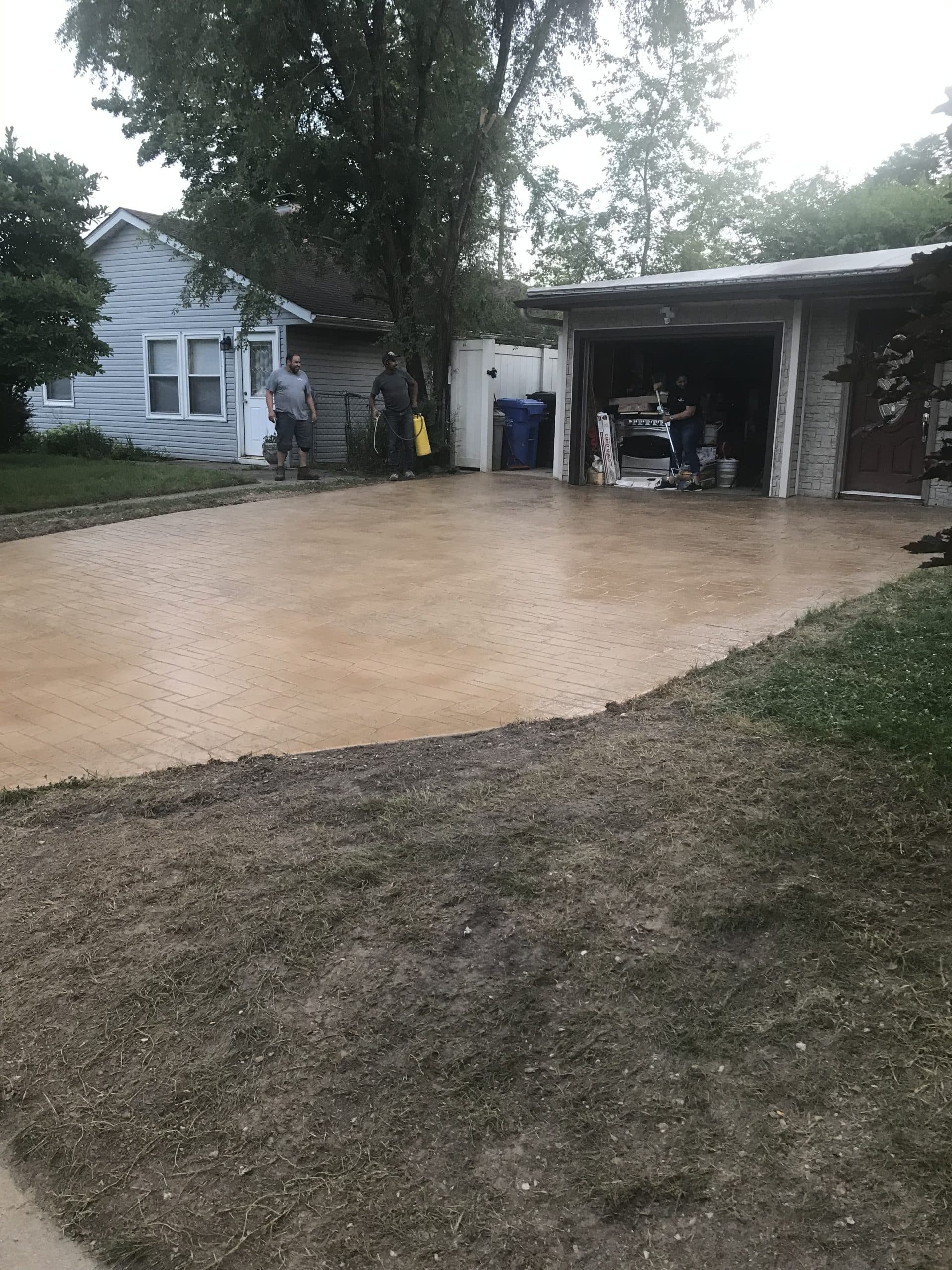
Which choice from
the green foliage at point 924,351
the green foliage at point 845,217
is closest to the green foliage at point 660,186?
the green foliage at point 845,217

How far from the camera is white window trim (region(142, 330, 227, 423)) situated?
65.6 feet

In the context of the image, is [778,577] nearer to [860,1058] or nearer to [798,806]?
[798,806]

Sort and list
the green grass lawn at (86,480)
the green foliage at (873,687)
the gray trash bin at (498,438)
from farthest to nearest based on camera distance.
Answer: the gray trash bin at (498,438), the green grass lawn at (86,480), the green foliage at (873,687)

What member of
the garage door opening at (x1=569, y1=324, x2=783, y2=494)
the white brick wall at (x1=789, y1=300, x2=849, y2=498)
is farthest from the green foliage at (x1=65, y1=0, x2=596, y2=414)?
the white brick wall at (x1=789, y1=300, x2=849, y2=498)

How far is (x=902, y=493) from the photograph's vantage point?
1364cm

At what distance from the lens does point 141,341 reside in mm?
21109

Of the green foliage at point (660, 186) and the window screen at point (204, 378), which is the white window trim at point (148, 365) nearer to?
the window screen at point (204, 378)

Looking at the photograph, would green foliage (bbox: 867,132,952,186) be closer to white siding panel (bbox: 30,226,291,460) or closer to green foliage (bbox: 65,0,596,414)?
green foliage (bbox: 65,0,596,414)

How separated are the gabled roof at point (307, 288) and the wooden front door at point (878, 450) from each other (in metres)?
8.37

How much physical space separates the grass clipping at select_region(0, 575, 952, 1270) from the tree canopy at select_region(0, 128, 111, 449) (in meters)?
12.6

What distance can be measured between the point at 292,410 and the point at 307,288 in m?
5.33

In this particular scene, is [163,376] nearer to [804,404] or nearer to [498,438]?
[498,438]

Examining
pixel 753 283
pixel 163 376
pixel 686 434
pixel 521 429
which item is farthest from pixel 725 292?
pixel 163 376

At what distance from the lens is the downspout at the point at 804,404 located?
13.6 meters
